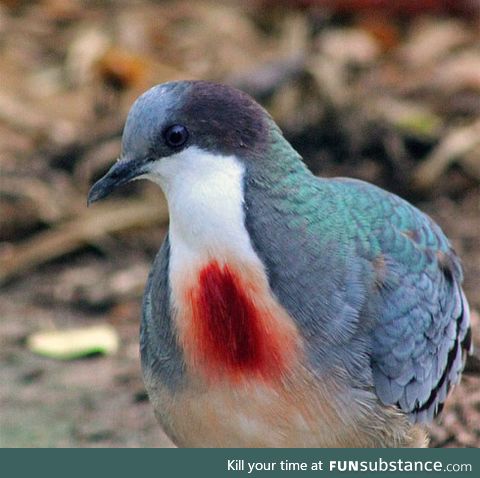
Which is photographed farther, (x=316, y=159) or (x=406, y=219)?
(x=316, y=159)

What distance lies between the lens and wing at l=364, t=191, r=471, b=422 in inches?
176

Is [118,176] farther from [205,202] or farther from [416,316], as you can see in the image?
[416,316]

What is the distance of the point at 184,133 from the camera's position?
4176 mm

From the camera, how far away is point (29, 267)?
23.0ft

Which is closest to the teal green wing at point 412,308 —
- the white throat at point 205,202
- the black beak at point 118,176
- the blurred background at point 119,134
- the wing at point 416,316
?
the wing at point 416,316

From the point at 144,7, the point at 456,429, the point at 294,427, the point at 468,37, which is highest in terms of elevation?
the point at 144,7

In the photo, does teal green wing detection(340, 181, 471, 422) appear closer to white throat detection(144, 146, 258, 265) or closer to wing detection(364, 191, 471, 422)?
wing detection(364, 191, 471, 422)

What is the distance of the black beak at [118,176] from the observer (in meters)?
4.22

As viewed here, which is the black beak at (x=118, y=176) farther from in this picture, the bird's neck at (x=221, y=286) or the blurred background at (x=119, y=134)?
the blurred background at (x=119, y=134)

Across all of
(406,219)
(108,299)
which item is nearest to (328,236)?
(406,219)

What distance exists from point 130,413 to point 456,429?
1519 millimetres

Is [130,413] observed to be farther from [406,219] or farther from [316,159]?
[316,159]

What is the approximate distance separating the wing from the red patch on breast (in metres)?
0.40

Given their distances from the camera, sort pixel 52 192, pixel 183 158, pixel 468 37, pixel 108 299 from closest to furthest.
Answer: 1. pixel 183 158
2. pixel 108 299
3. pixel 52 192
4. pixel 468 37
